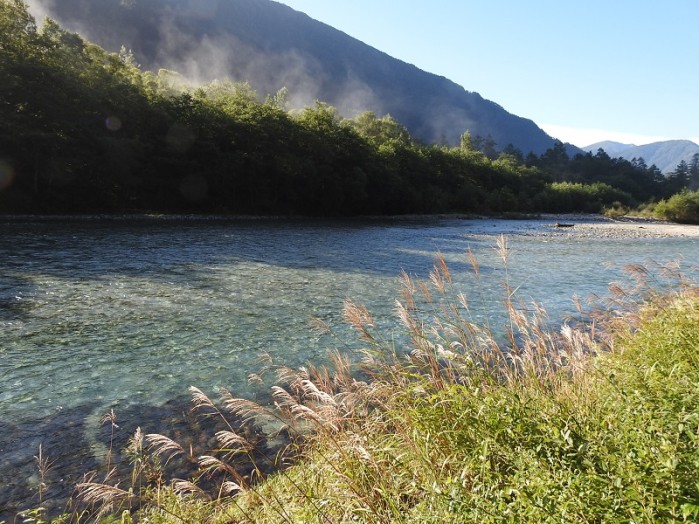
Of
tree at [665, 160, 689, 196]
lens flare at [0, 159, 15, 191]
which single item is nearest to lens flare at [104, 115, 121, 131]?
lens flare at [0, 159, 15, 191]

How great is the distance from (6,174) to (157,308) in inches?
A: 1300

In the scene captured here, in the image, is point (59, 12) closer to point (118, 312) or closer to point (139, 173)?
point (139, 173)

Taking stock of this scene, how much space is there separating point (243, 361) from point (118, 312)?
515cm

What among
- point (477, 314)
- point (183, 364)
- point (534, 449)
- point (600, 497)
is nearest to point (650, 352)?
point (534, 449)

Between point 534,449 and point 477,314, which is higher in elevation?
point 534,449

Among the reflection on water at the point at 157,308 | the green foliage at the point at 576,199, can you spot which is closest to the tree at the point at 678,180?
the green foliage at the point at 576,199

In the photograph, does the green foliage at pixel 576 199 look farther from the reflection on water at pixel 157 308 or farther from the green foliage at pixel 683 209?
the reflection on water at pixel 157 308

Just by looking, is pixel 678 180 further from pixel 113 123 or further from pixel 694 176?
pixel 113 123

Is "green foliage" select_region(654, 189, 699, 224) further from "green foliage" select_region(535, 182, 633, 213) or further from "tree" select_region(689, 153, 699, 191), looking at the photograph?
"tree" select_region(689, 153, 699, 191)

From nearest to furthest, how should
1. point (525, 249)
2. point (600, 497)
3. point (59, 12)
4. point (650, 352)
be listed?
point (600, 497) → point (650, 352) → point (525, 249) → point (59, 12)

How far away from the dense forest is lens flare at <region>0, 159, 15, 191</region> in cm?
9

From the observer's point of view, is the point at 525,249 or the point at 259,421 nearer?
the point at 259,421

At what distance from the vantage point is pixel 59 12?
6969 inches

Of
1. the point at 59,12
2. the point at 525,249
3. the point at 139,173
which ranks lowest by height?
the point at 525,249
